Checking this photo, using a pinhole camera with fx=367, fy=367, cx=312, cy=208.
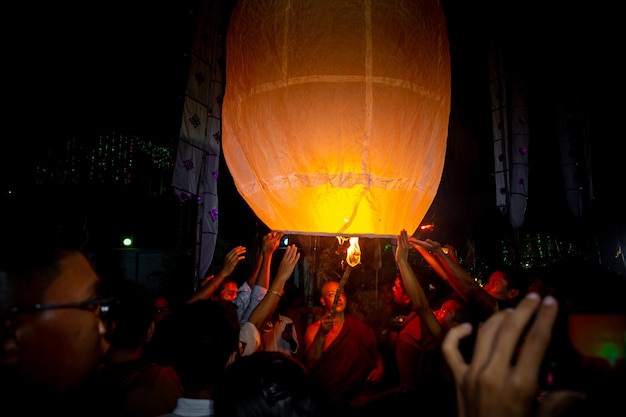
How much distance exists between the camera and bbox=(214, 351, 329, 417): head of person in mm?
1337

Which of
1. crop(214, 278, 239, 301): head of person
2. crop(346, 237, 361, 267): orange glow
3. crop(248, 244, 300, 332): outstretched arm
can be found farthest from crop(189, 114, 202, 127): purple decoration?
crop(346, 237, 361, 267): orange glow

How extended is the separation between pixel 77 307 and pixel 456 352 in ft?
4.95

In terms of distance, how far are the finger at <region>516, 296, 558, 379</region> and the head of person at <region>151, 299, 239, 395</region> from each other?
1.65 m

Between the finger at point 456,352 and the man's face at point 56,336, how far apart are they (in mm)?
1446

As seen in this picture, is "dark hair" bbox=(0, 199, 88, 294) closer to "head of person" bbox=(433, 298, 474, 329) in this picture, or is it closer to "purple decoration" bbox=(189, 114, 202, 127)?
"head of person" bbox=(433, 298, 474, 329)

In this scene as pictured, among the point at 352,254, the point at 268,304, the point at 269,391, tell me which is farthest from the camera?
the point at 268,304

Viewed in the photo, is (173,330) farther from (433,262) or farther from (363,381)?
(363,381)

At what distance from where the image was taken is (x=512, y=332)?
1.00 metres

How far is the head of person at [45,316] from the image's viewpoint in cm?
139

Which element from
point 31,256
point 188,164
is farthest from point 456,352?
point 188,164

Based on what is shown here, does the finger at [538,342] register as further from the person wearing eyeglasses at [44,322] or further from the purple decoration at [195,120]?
the purple decoration at [195,120]

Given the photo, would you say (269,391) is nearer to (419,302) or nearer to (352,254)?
(352,254)

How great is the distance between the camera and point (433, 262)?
12.1 ft

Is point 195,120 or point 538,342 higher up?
point 195,120
